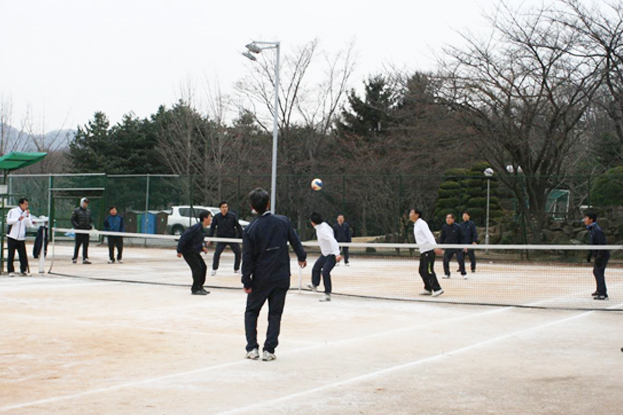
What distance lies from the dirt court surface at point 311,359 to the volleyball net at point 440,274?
1636 millimetres

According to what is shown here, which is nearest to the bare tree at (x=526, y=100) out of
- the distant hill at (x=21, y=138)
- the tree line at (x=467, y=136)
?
the tree line at (x=467, y=136)

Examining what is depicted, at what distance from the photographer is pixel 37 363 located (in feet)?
26.6

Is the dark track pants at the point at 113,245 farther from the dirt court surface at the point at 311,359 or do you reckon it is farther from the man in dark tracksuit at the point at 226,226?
the dirt court surface at the point at 311,359

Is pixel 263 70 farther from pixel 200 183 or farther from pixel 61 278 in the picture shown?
pixel 61 278

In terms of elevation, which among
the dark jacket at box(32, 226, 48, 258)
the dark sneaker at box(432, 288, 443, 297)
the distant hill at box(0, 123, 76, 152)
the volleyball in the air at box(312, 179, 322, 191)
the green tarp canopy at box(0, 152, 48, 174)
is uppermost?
the distant hill at box(0, 123, 76, 152)

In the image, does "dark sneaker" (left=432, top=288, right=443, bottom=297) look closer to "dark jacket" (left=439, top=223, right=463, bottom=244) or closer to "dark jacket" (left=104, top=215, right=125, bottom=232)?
"dark jacket" (left=439, top=223, right=463, bottom=244)

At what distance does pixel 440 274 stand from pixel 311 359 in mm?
14017

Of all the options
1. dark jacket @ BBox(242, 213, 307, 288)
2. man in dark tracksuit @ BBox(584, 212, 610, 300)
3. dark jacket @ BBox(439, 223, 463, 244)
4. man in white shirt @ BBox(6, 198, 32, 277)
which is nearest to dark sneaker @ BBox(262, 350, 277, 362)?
dark jacket @ BBox(242, 213, 307, 288)

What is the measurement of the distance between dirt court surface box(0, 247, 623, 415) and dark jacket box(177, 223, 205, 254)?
1284 millimetres

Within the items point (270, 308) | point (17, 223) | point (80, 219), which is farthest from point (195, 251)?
point (80, 219)

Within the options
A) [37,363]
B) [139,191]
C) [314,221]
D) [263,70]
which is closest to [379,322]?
[314,221]

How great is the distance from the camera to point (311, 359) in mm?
8492

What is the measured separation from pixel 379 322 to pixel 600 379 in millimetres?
4456

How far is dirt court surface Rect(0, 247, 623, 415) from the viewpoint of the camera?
6.48 metres
